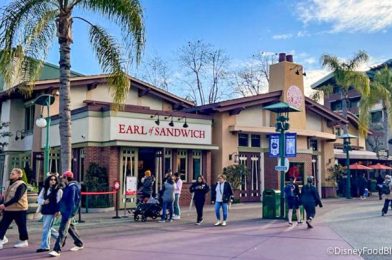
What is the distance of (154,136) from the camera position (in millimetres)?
21844

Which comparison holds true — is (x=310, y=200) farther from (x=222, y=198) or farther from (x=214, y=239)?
(x=214, y=239)

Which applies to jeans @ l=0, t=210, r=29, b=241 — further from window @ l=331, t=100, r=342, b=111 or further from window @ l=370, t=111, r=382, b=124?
window @ l=331, t=100, r=342, b=111

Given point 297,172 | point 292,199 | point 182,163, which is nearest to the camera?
point 292,199

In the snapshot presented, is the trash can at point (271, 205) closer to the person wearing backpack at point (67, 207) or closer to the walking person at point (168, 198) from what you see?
the walking person at point (168, 198)

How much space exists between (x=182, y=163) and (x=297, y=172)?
7.77 meters

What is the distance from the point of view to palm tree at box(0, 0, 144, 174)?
1520 cm

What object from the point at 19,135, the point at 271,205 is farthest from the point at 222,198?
the point at 19,135

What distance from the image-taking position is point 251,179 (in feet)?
85.9

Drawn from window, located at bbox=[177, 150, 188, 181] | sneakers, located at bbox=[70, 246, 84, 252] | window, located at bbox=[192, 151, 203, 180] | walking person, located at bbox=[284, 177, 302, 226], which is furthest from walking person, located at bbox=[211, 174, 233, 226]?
window, located at bbox=[192, 151, 203, 180]

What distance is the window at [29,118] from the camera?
978 inches

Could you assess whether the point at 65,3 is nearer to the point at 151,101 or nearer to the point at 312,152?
the point at 151,101

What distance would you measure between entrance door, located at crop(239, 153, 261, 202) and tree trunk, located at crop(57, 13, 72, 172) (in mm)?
12444

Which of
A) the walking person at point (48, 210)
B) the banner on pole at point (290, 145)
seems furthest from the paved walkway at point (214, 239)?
the banner on pole at point (290, 145)

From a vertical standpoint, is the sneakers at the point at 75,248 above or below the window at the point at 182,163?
below
